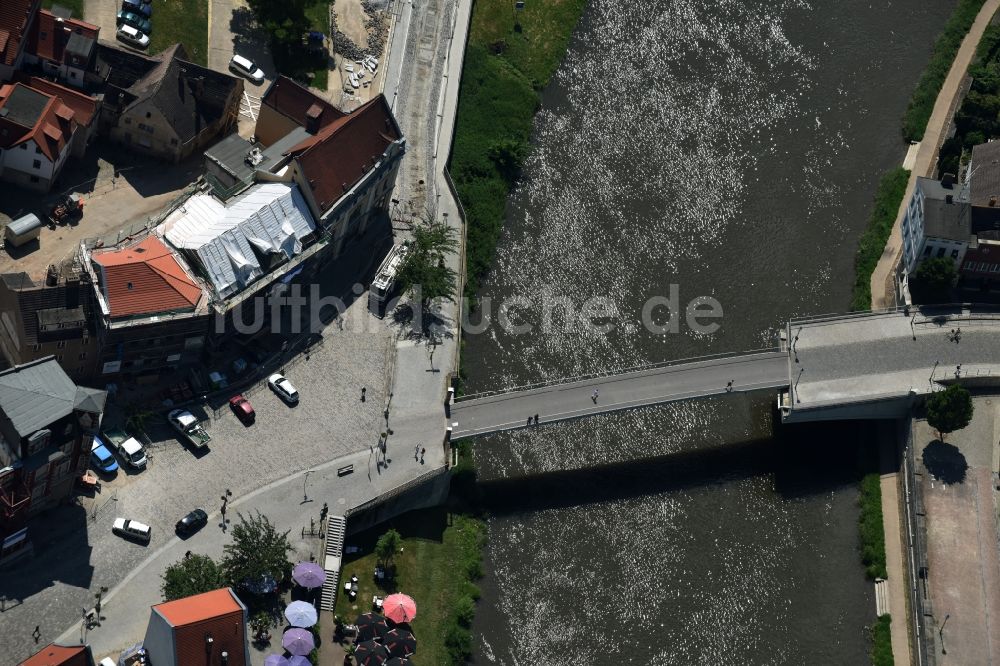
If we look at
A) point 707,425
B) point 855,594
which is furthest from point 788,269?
point 855,594

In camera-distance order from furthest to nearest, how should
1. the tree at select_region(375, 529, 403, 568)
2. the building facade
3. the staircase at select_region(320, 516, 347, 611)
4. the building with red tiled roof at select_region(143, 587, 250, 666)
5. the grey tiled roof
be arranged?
1. the tree at select_region(375, 529, 403, 568)
2. the staircase at select_region(320, 516, 347, 611)
3. the grey tiled roof
4. the building facade
5. the building with red tiled roof at select_region(143, 587, 250, 666)

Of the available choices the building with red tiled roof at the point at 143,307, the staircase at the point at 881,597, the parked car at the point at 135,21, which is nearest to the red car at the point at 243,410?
the building with red tiled roof at the point at 143,307

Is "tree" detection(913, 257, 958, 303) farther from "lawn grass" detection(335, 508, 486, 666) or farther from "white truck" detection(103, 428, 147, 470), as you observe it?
"white truck" detection(103, 428, 147, 470)

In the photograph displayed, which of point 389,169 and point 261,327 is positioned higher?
point 389,169

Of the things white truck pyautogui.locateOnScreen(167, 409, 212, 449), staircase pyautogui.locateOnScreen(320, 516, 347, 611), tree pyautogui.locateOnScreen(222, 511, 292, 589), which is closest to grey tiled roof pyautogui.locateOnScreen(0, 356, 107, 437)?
white truck pyautogui.locateOnScreen(167, 409, 212, 449)

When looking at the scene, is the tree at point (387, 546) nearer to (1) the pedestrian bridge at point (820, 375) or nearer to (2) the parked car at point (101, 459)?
(1) the pedestrian bridge at point (820, 375)

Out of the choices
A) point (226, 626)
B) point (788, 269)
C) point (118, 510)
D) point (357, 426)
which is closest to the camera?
point (226, 626)

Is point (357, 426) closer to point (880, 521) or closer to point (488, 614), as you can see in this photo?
point (488, 614)
